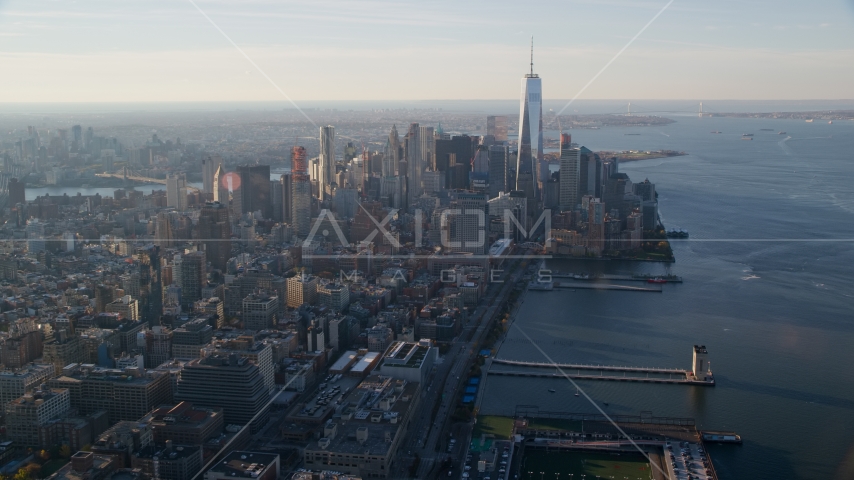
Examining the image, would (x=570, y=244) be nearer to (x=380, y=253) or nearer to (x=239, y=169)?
(x=380, y=253)

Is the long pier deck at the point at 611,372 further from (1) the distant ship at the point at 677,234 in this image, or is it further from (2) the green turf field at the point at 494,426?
(1) the distant ship at the point at 677,234

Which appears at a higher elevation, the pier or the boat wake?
the boat wake

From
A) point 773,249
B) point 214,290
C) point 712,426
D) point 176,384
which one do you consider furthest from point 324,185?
point 712,426

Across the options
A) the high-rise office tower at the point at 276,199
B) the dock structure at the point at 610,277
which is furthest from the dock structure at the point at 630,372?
the high-rise office tower at the point at 276,199

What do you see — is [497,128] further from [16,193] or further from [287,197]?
[16,193]

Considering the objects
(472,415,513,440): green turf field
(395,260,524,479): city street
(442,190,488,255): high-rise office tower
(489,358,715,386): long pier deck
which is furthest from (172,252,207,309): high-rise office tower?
(472,415,513,440): green turf field

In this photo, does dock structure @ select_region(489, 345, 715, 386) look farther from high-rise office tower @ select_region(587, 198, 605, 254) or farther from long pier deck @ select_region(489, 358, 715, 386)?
high-rise office tower @ select_region(587, 198, 605, 254)

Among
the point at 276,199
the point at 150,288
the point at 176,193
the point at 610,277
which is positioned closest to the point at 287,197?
the point at 276,199
